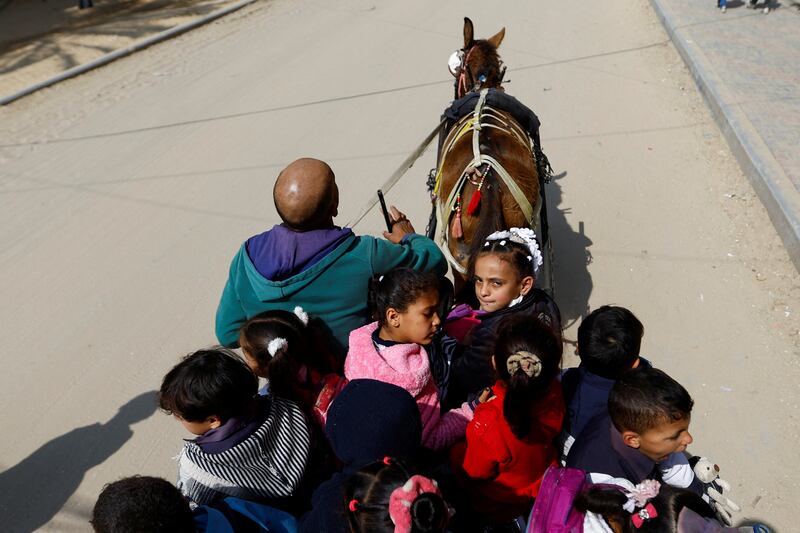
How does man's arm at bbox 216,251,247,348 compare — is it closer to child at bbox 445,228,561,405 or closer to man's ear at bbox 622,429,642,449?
child at bbox 445,228,561,405

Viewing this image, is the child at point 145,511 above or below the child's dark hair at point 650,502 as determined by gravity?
above

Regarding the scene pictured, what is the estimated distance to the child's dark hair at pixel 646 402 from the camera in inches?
75.5

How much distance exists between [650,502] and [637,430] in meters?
0.31

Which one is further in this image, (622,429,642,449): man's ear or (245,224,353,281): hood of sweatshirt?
(245,224,353,281): hood of sweatshirt

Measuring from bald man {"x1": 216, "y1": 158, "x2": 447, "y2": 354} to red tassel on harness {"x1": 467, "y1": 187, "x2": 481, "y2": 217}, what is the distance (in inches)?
29.5

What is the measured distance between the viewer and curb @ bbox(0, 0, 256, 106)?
8.27 m

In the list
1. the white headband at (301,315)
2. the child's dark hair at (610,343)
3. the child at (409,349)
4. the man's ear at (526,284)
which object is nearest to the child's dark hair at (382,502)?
the child at (409,349)

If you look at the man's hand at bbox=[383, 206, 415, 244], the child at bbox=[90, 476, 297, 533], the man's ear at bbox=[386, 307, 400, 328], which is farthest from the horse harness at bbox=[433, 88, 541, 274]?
the child at bbox=[90, 476, 297, 533]

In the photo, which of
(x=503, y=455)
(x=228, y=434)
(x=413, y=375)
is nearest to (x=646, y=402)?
(x=503, y=455)

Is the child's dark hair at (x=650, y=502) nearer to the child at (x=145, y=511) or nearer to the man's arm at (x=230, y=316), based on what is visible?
the child at (x=145, y=511)

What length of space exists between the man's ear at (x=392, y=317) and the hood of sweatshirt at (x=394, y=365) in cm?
8

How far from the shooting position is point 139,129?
7.33m

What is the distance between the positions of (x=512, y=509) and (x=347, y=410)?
773 millimetres

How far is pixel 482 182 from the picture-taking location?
3.25 m
